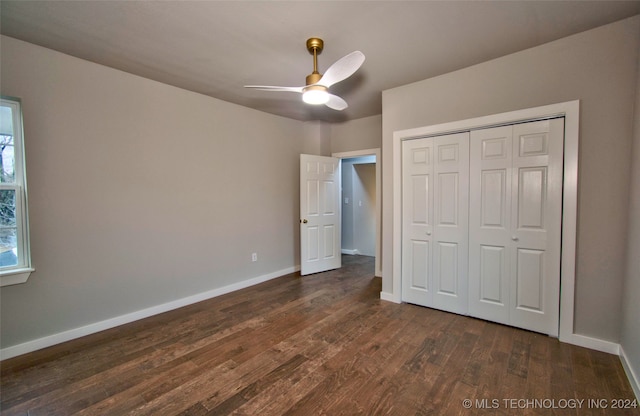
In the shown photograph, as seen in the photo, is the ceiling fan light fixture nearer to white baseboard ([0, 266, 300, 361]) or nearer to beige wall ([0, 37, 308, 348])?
beige wall ([0, 37, 308, 348])

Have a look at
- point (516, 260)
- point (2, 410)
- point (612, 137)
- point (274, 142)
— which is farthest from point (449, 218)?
point (2, 410)

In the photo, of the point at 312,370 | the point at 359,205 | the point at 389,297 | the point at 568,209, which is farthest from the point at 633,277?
the point at 359,205

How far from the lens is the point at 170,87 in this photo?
317cm

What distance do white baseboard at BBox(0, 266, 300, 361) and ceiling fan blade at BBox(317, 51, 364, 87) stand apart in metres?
2.88

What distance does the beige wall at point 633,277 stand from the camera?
6.22 ft

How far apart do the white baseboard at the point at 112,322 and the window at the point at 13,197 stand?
1.82ft

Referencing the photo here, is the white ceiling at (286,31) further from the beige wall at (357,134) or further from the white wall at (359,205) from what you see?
the white wall at (359,205)

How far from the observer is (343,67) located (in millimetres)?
1979

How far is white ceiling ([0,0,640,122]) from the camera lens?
1910mm

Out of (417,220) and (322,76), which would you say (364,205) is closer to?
(417,220)

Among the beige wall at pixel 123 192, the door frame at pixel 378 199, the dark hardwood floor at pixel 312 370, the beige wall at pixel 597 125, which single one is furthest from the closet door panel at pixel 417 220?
the beige wall at pixel 123 192

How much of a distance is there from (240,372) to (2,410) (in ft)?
4.64

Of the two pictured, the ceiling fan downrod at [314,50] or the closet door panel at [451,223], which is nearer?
the ceiling fan downrod at [314,50]

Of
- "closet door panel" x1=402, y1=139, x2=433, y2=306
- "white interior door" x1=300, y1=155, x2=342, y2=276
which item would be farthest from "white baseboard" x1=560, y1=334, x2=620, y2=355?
"white interior door" x1=300, y1=155, x2=342, y2=276
